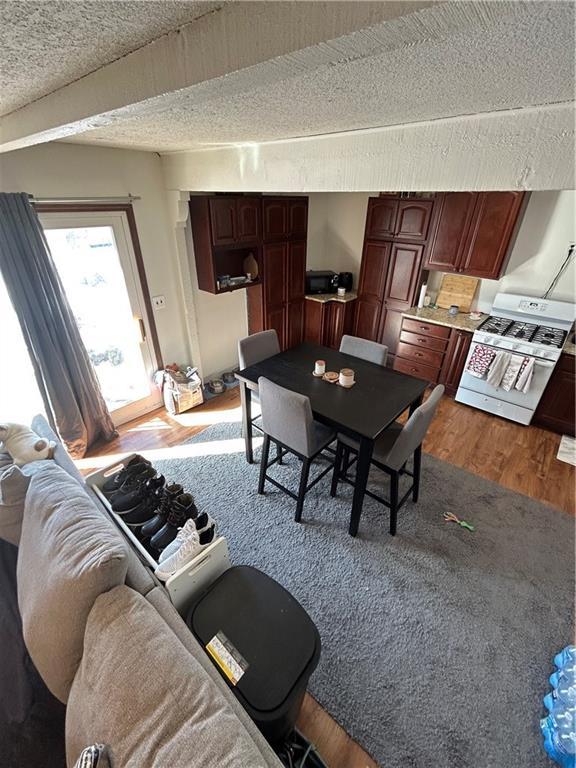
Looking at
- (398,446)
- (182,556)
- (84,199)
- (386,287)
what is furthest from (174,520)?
(386,287)

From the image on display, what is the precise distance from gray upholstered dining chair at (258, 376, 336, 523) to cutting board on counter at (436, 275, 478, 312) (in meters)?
2.56

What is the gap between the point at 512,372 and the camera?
124 inches

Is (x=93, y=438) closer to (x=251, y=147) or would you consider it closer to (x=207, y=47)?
(x=251, y=147)

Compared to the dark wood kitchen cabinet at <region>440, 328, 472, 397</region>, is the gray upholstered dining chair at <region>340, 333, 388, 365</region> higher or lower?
higher

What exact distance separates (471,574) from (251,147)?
2828mm

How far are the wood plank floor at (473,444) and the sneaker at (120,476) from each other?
4.03 ft

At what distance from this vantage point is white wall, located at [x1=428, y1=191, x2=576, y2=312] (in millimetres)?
3109

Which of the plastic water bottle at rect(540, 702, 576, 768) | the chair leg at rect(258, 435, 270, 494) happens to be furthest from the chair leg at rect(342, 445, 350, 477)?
the plastic water bottle at rect(540, 702, 576, 768)

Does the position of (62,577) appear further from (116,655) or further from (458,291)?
(458,291)

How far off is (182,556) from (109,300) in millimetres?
2393

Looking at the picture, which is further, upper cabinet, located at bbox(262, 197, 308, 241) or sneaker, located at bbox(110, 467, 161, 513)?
upper cabinet, located at bbox(262, 197, 308, 241)

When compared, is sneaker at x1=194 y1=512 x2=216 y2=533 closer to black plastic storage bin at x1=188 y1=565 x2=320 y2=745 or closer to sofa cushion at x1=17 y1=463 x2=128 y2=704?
black plastic storage bin at x1=188 y1=565 x2=320 y2=745

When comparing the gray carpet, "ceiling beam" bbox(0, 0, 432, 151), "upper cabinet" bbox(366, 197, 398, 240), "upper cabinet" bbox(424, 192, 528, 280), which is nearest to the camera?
"ceiling beam" bbox(0, 0, 432, 151)

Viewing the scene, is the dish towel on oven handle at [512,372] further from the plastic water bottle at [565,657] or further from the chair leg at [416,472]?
the plastic water bottle at [565,657]
